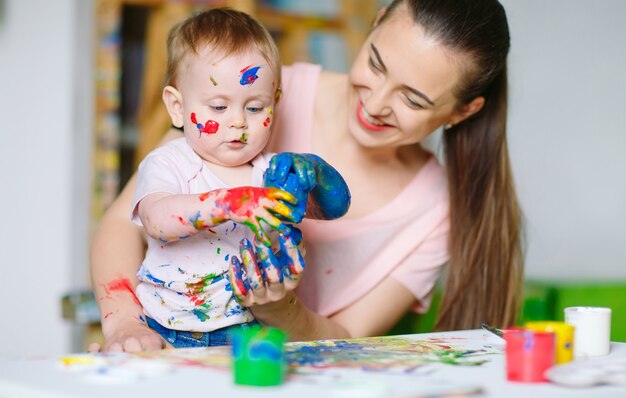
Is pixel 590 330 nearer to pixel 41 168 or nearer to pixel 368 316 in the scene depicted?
pixel 368 316

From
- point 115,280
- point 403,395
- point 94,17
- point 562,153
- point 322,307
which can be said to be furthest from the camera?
point 94,17

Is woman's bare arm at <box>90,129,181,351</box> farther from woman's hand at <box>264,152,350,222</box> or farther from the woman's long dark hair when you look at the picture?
the woman's long dark hair

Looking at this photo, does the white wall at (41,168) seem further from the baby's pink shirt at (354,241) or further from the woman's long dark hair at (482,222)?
the woman's long dark hair at (482,222)

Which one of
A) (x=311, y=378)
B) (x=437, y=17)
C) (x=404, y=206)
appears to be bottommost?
(x=311, y=378)

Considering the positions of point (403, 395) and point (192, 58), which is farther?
point (192, 58)

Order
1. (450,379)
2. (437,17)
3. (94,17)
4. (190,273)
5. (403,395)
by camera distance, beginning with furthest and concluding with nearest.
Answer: (94,17) → (437,17) → (190,273) → (450,379) → (403,395)

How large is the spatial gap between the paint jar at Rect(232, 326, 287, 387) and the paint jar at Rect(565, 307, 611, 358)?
50 centimetres

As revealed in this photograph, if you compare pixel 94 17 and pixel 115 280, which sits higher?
pixel 94 17

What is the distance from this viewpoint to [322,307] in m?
1.90

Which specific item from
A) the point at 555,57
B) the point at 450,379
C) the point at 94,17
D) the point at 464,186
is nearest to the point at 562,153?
the point at 555,57

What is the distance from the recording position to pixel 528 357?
1.03 meters

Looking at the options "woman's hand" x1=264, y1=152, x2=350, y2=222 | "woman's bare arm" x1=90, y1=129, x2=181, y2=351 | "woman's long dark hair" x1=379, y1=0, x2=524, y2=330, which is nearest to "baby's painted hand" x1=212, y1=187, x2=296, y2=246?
"woman's hand" x1=264, y1=152, x2=350, y2=222

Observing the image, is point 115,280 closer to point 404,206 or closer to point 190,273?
point 190,273

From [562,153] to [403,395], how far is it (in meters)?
2.11
